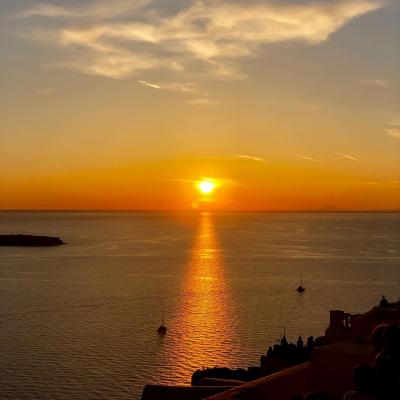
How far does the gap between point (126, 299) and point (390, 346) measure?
52.7 m

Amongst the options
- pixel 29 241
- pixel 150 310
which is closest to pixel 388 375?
pixel 150 310

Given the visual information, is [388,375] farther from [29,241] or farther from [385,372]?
[29,241]

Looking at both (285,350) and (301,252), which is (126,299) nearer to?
(285,350)

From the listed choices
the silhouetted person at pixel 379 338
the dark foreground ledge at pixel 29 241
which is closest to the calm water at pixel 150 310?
the silhouetted person at pixel 379 338

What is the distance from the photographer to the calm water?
31.5 meters

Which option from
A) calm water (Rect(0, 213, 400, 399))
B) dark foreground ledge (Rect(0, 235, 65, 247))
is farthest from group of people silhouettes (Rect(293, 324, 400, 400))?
dark foreground ledge (Rect(0, 235, 65, 247))

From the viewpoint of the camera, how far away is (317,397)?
337 inches

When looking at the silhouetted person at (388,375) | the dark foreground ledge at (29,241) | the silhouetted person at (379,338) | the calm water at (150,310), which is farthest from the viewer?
the dark foreground ledge at (29,241)

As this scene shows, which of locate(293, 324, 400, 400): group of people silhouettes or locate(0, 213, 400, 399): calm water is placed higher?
locate(293, 324, 400, 400): group of people silhouettes

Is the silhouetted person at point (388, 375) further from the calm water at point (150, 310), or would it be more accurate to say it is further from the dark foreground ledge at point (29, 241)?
the dark foreground ledge at point (29, 241)

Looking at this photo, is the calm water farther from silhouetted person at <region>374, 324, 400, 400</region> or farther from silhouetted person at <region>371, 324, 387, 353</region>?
silhouetted person at <region>374, 324, 400, 400</region>

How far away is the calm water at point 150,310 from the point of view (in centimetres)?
3145

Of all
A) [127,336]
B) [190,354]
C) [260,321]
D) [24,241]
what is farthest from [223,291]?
[24,241]

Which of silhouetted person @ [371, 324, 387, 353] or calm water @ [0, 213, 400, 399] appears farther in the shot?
calm water @ [0, 213, 400, 399]
